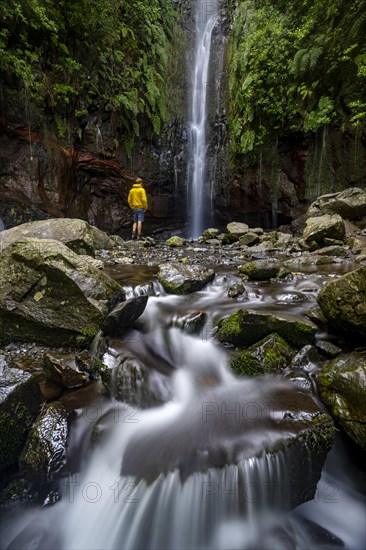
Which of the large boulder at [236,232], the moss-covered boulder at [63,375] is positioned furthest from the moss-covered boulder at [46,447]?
the large boulder at [236,232]

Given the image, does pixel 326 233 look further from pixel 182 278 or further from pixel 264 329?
pixel 264 329

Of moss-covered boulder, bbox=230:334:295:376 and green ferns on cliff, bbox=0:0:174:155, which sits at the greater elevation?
green ferns on cliff, bbox=0:0:174:155

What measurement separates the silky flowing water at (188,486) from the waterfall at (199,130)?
491 inches

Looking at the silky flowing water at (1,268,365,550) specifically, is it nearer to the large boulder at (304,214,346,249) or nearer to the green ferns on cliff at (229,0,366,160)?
the large boulder at (304,214,346,249)

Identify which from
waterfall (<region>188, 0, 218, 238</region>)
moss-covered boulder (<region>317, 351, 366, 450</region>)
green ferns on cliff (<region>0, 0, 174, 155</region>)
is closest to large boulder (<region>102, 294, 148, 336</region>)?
moss-covered boulder (<region>317, 351, 366, 450</region>)

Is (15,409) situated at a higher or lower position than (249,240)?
lower

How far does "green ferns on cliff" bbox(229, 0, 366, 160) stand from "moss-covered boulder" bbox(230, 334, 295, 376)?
9.19 meters

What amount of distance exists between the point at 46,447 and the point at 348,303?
117 inches

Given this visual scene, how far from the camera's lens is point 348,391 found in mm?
2490

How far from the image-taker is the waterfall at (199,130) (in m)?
14.9

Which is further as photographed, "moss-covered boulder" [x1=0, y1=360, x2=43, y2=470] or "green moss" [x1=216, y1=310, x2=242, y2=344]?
"green moss" [x1=216, y1=310, x2=242, y2=344]

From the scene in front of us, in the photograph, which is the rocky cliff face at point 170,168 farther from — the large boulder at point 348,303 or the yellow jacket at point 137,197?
the large boulder at point 348,303

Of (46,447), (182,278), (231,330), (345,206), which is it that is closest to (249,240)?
(345,206)

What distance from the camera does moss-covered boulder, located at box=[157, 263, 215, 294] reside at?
16.6ft
